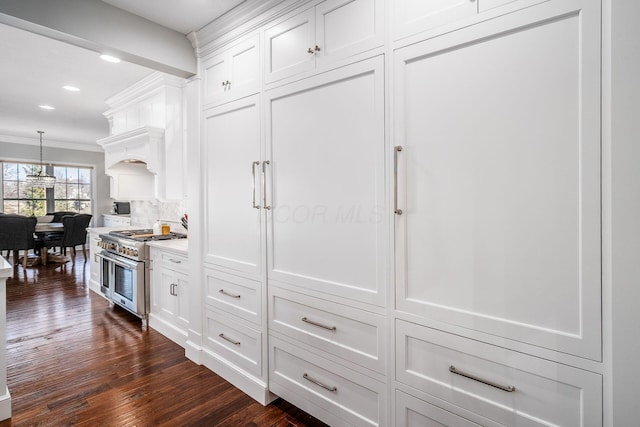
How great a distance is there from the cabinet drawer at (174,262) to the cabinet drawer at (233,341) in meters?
0.53

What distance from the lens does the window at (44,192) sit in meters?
7.12

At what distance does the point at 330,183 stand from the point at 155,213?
3671mm

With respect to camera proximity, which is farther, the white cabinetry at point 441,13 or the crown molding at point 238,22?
the crown molding at point 238,22

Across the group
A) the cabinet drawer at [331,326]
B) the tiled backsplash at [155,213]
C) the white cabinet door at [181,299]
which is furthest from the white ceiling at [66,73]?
the white cabinet door at [181,299]

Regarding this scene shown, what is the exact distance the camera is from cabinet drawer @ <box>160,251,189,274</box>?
290cm

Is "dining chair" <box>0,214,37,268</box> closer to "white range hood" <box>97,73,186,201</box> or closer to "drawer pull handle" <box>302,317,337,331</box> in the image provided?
"white range hood" <box>97,73,186,201</box>

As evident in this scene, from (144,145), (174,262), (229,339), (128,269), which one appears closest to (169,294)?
(174,262)

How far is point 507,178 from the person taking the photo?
121 cm

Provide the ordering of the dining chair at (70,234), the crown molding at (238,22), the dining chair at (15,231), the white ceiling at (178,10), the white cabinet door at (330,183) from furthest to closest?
1. the dining chair at (70,234)
2. the dining chair at (15,231)
3. the white ceiling at (178,10)
4. the crown molding at (238,22)
5. the white cabinet door at (330,183)

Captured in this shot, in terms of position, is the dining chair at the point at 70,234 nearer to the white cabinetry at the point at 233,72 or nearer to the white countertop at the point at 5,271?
the white countertop at the point at 5,271

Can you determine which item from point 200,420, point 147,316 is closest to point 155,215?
point 147,316

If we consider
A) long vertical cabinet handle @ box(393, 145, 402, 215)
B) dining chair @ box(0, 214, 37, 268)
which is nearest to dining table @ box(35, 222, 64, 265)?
dining chair @ box(0, 214, 37, 268)

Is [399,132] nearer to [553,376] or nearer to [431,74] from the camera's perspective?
[431,74]

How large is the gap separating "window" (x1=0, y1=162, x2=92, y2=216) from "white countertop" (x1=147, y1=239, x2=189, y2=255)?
20.2 feet
